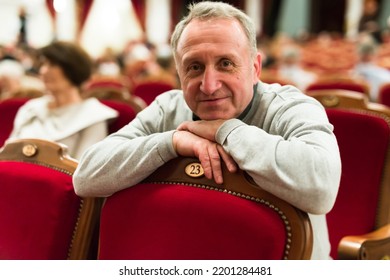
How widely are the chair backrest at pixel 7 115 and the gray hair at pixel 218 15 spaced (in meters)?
1.38

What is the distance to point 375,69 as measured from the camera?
404cm

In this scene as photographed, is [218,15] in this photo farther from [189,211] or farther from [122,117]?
[122,117]

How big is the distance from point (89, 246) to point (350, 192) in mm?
743

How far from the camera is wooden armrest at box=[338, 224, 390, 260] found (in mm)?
1060

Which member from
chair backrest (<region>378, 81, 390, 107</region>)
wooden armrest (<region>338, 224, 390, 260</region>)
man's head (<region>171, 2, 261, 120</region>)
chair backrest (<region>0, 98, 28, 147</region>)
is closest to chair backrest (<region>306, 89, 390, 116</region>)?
wooden armrest (<region>338, 224, 390, 260</region>)

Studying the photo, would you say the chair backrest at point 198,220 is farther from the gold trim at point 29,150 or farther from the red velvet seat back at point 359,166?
the red velvet seat back at point 359,166

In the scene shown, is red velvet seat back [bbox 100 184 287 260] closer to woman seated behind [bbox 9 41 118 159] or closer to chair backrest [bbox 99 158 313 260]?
chair backrest [bbox 99 158 313 260]

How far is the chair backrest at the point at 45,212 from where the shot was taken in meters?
1.00

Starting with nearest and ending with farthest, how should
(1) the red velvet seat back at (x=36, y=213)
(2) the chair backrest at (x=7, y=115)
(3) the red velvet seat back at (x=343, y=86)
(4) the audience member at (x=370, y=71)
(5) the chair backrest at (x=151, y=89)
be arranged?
(1) the red velvet seat back at (x=36, y=213) → (2) the chair backrest at (x=7, y=115) → (3) the red velvet seat back at (x=343, y=86) → (5) the chair backrest at (x=151, y=89) → (4) the audience member at (x=370, y=71)

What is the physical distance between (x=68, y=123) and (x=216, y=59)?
1077 mm

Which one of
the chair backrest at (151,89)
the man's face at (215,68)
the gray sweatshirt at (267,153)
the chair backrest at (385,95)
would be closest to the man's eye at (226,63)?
the man's face at (215,68)

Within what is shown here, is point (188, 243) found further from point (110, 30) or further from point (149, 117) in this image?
point (110, 30)

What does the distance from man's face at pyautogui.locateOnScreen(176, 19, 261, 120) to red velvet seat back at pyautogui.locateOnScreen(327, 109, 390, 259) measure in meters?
0.45

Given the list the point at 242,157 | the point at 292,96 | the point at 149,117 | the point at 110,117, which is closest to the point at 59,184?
the point at 149,117
